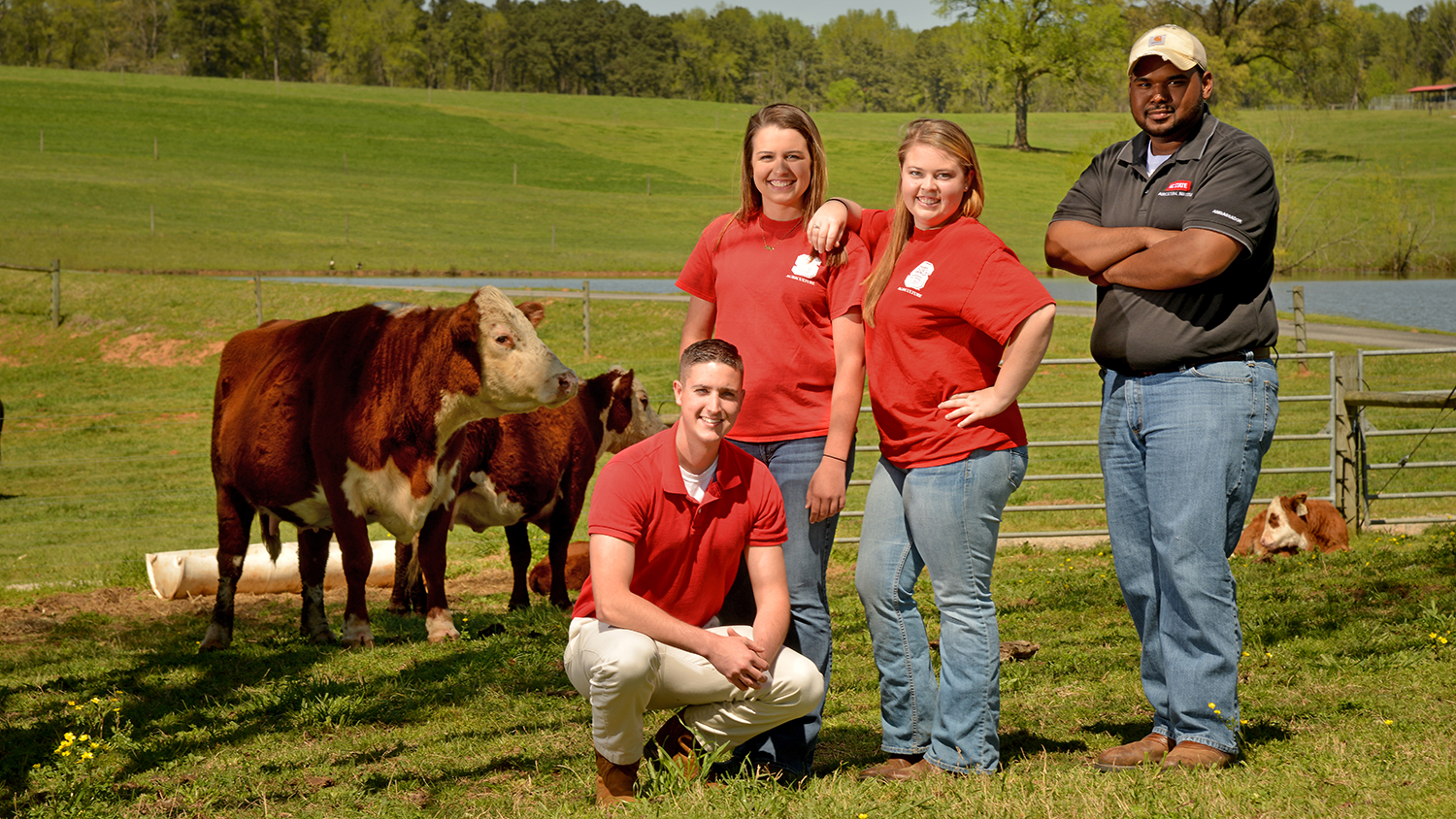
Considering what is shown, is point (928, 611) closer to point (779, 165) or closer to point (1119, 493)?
point (1119, 493)

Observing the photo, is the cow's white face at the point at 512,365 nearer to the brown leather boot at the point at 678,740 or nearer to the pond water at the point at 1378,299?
the brown leather boot at the point at 678,740

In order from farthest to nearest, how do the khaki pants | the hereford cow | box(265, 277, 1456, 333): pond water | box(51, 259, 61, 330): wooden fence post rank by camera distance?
box(265, 277, 1456, 333): pond water
box(51, 259, 61, 330): wooden fence post
the hereford cow
the khaki pants

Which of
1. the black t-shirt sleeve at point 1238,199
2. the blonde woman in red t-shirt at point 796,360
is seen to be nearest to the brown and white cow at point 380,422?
the blonde woman in red t-shirt at point 796,360

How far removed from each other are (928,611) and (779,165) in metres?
3.86

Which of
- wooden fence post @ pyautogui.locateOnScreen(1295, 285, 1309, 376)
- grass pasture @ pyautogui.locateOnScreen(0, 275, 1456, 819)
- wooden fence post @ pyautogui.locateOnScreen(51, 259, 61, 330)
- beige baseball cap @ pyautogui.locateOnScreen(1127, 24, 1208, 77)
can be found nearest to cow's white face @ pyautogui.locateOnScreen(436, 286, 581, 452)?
grass pasture @ pyautogui.locateOnScreen(0, 275, 1456, 819)

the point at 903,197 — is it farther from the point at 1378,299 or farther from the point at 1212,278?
the point at 1378,299

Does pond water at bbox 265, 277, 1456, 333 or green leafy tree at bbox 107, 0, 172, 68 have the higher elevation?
green leafy tree at bbox 107, 0, 172, 68

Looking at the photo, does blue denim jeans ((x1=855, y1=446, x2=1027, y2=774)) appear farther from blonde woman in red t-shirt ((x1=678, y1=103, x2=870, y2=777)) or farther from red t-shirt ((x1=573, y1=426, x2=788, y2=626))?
red t-shirt ((x1=573, y1=426, x2=788, y2=626))

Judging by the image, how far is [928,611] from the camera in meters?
6.74

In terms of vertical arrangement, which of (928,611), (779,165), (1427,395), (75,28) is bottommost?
(928,611)

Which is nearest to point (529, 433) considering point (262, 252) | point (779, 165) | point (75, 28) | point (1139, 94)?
point (779, 165)

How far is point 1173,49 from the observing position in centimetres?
345

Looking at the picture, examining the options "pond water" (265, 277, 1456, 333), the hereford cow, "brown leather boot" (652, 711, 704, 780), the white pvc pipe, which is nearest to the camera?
"brown leather boot" (652, 711, 704, 780)

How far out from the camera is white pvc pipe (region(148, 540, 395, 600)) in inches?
314
